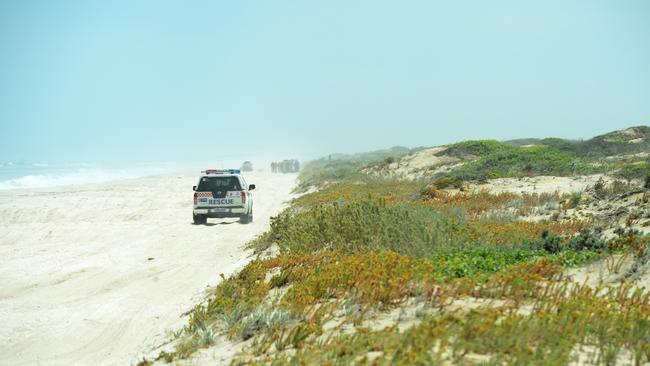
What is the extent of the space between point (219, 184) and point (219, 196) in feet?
1.58

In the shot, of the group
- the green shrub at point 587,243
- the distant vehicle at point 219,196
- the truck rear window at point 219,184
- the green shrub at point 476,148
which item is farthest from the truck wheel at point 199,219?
the green shrub at point 476,148

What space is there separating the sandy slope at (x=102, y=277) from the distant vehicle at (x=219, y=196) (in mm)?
559

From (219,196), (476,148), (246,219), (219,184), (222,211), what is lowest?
(246,219)

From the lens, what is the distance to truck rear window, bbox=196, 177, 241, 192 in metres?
20.5

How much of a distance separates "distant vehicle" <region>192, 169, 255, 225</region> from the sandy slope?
1.83ft

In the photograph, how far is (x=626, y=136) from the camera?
36.8 meters

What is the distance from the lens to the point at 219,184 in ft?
67.9

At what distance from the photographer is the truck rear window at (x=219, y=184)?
20547 millimetres

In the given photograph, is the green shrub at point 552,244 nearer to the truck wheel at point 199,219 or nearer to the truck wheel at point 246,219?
the truck wheel at point 246,219

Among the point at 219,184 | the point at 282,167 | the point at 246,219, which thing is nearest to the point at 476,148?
the point at 246,219

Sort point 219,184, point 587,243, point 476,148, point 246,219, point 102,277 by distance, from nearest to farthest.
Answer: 1. point 587,243
2. point 102,277
3. point 219,184
4. point 246,219
5. point 476,148

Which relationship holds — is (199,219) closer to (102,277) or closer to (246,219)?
(246,219)

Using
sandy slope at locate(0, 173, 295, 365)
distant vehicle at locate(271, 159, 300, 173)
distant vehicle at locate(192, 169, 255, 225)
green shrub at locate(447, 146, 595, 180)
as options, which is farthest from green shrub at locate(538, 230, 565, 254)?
distant vehicle at locate(271, 159, 300, 173)

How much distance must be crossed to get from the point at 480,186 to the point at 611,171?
5.27m
